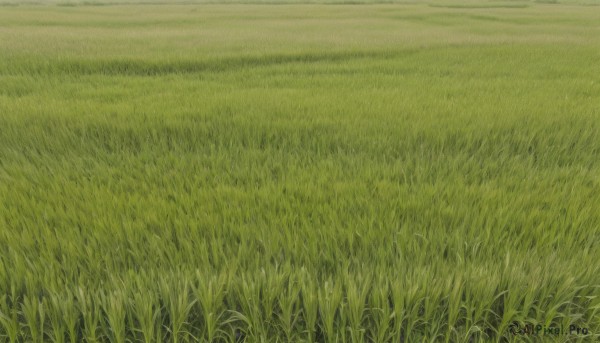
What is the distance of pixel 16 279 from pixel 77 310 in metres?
0.27

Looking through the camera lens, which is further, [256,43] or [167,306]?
[256,43]

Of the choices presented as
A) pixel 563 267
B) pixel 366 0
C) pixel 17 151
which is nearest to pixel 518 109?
pixel 563 267

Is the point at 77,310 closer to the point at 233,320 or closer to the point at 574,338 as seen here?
the point at 233,320

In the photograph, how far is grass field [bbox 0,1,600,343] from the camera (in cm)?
101

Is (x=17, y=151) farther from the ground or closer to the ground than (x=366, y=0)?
closer to the ground

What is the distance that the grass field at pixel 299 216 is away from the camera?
1.01m

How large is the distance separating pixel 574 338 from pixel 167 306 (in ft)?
3.73

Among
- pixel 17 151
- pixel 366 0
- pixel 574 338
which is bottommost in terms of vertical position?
pixel 574 338

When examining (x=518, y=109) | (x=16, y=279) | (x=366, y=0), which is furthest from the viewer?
(x=366, y=0)

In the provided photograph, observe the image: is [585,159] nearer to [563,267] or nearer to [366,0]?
[563,267]

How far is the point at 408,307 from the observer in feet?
3.33

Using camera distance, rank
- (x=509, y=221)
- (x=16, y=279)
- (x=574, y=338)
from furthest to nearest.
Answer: (x=509, y=221), (x=16, y=279), (x=574, y=338)

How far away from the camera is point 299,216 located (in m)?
1.50

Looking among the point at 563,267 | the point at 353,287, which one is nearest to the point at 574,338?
the point at 563,267
